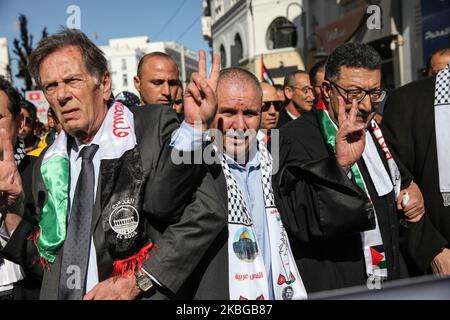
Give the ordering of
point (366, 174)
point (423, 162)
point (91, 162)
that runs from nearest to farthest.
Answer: point (91, 162) < point (366, 174) < point (423, 162)

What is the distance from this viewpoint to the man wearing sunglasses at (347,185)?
7.73 feet

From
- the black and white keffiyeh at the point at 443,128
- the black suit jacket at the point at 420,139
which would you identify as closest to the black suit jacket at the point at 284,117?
the black suit jacket at the point at 420,139

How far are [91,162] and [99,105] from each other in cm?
29

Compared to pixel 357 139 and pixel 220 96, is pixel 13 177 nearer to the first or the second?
pixel 220 96

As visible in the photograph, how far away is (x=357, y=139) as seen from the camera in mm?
2443

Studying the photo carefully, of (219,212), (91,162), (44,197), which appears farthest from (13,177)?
(219,212)

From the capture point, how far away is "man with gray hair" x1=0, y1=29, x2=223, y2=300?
1.98m

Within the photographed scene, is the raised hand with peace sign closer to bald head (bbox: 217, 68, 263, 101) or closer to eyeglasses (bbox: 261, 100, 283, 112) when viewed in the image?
bald head (bbox: 217, 68, 263, 101)

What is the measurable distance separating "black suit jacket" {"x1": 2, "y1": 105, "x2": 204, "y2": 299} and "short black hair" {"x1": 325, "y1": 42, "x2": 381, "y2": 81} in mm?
1040

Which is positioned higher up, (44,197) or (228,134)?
(228,134)

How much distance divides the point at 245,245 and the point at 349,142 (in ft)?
2.33

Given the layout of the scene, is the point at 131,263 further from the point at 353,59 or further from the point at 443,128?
the point at 443,128

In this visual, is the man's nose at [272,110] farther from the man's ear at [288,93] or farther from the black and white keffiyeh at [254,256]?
the black and white keffiyeh at [254,256]

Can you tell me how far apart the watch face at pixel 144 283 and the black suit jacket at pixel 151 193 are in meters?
0.05
